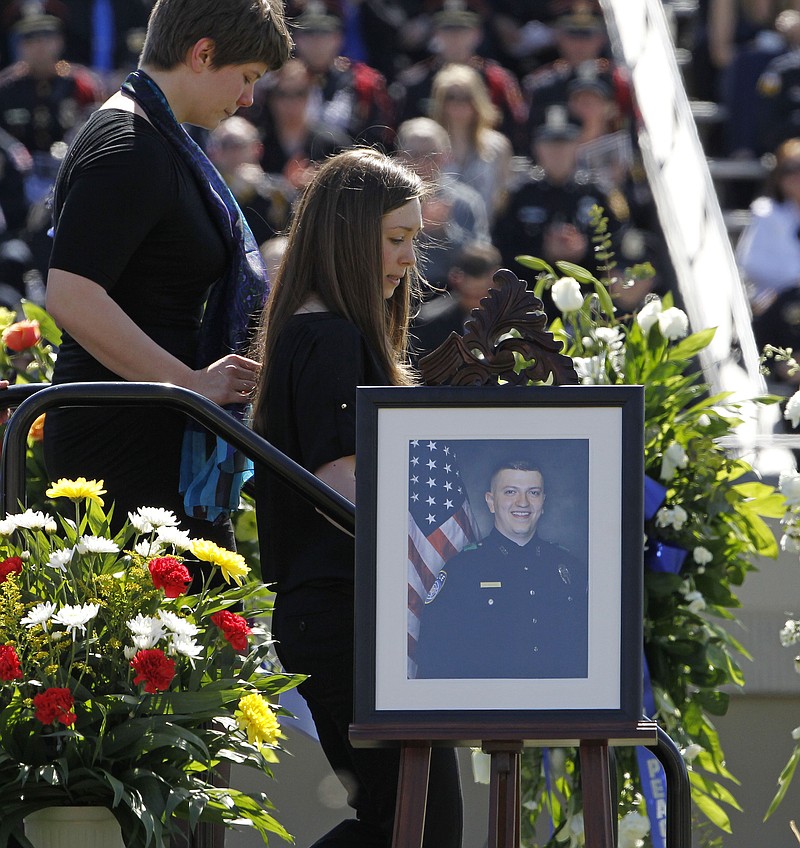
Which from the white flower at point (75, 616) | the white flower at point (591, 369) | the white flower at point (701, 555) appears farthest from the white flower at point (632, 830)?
the white flower at point (75, 616)

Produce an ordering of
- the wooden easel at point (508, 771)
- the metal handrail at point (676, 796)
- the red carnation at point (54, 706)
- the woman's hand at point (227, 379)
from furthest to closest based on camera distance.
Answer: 1. the woman's hand at point (227, 379)
2. the metal handrail at point (676, 796)
3. the red carnation at point (54, 706)
4. the wooden easel at point (508, 771)

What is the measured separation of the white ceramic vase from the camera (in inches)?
99.4

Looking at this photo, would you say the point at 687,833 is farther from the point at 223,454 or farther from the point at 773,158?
the point at 773,158

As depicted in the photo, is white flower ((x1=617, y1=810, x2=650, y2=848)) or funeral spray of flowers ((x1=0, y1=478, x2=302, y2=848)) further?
white flower ((x1=617, y1=810, x2=650, y2=848))

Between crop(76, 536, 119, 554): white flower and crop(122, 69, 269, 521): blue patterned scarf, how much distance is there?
501 millimetres

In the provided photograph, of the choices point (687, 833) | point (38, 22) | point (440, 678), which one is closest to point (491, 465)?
point (440, 678)

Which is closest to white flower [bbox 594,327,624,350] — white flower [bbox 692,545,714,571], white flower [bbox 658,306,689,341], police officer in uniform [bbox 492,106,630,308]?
white flower [bbox 658,306,689,341]

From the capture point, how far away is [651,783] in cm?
379

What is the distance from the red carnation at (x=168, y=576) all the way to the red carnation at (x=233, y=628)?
0.30 feet

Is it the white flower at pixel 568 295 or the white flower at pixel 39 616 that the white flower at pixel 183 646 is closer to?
the white flower at pixel 39 616

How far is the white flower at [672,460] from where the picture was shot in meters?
3.81

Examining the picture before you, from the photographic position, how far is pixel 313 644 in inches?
110

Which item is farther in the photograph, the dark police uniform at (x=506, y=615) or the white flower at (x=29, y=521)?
the white flower at (x=29, y=521)

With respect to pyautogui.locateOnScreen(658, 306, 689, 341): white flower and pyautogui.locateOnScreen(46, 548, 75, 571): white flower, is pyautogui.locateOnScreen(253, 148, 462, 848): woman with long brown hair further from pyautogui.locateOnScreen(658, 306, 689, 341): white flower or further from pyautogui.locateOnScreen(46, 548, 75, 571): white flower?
pyautogui.locateOnScreen(658, 306, 689, 341): white flower
